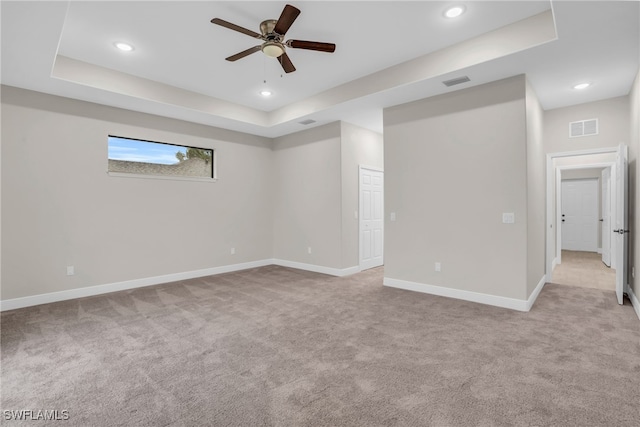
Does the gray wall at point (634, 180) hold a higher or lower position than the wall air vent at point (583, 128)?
lower

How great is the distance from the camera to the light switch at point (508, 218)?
3727 mm

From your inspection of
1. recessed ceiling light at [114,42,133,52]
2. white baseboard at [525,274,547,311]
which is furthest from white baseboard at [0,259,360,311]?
recessed ceiling light at [114,42,133,52]

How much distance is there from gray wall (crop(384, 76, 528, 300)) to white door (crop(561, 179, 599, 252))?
599 centimetres

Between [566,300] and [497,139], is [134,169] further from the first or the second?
[566,300]

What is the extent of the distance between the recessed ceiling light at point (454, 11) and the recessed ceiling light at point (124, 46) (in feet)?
11.2

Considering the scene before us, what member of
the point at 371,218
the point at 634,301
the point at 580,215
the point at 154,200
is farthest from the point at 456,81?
the point at 580,215

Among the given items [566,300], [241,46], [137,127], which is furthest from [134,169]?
[566,300]

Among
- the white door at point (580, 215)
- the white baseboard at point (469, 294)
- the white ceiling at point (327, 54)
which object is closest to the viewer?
the white ceiling at point (327, 54)

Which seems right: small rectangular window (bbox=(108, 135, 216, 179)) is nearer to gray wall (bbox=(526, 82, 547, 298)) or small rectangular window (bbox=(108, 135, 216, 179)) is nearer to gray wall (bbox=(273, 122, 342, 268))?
gray wall (bbox=(273, 122, 342, 268))

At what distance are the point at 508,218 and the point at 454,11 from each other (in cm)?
238

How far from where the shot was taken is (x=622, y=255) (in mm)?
3930

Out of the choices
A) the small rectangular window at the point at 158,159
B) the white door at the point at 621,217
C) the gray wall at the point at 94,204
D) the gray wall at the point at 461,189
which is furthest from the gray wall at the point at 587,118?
the small rectangular window at the point at 158,159

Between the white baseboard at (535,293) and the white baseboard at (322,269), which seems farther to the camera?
the white baseboard at (322,269)

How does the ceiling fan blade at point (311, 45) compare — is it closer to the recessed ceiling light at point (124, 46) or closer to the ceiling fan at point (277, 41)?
the ceiling fan at point (277, 41)
